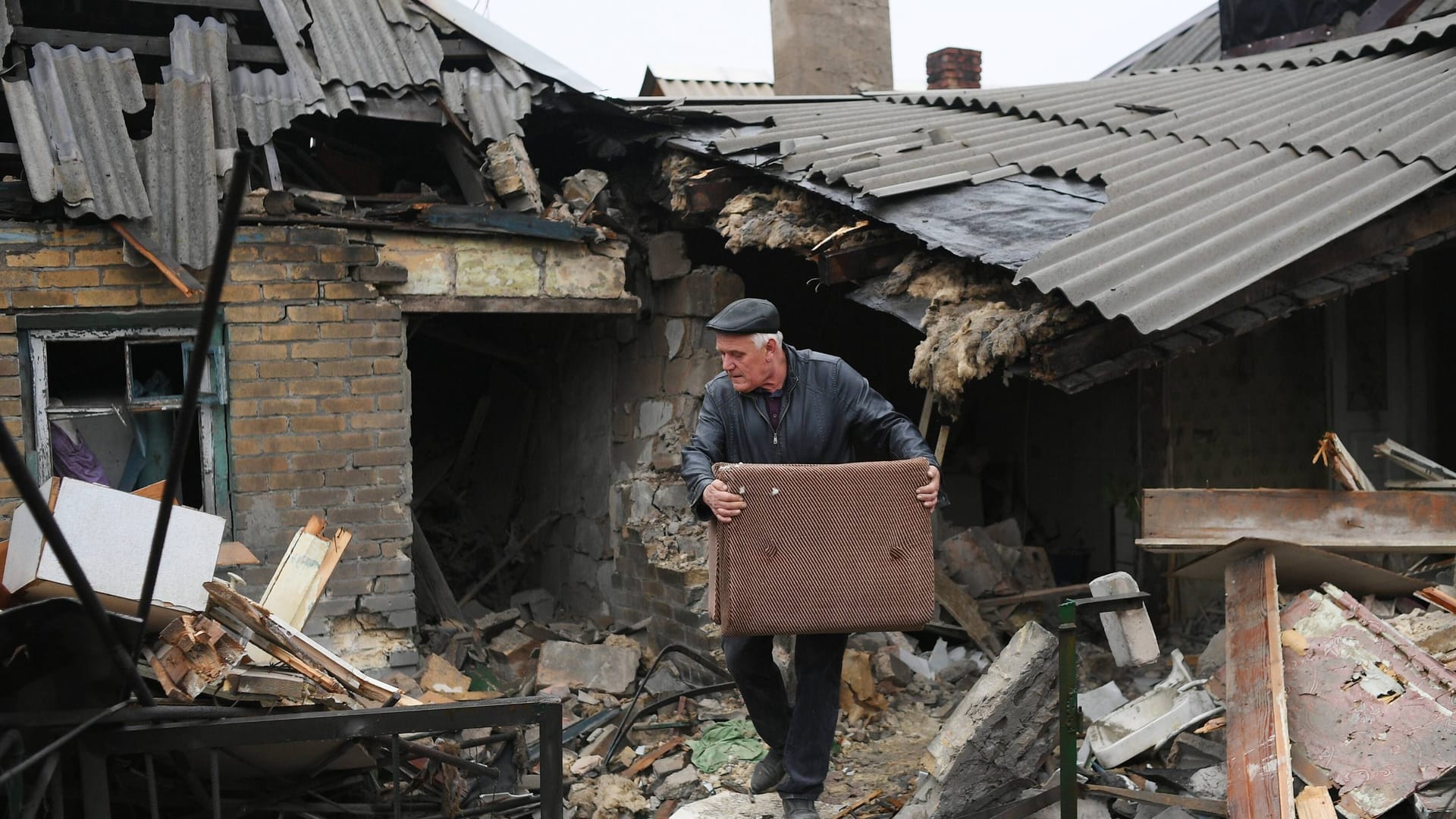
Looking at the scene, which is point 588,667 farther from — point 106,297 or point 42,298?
point 42,298

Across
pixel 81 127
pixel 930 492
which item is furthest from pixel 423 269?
pixel 930 492

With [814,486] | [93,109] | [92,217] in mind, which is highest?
[93,109]

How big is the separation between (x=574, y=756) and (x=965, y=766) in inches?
83.9

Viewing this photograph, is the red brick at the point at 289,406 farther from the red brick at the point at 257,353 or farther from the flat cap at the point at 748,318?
the flat cap at the point at 748,318

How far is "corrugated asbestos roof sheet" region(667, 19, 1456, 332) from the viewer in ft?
14.0

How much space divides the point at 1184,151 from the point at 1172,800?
10.6ft

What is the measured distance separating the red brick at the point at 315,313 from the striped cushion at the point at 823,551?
123 inches

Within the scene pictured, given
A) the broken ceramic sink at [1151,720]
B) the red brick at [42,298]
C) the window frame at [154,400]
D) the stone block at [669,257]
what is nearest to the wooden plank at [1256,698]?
the broken ceramic sink at [1151,720]

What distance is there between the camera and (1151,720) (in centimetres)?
462

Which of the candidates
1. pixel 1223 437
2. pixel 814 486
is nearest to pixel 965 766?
pixel 814 486

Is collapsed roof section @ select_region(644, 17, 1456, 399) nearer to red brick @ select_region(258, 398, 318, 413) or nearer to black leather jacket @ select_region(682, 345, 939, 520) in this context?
black leather jacket @ select_region(682, 345, 939, 520)

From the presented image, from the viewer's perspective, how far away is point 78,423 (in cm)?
578

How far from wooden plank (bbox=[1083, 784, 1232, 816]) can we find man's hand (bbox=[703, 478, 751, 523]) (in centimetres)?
160

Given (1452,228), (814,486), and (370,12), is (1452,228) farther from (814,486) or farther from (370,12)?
(370,12)
